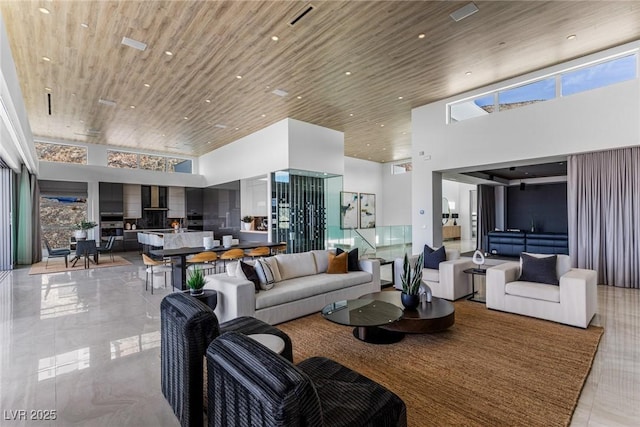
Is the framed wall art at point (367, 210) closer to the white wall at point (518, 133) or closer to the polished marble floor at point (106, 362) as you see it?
the white wall at point (518, 133)

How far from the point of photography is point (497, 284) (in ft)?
14.5

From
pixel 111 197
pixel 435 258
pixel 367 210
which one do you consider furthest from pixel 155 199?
pixel 435 258

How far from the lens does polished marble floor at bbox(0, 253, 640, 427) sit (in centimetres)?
225

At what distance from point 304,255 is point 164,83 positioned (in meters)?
4.83

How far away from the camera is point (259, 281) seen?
4117mm

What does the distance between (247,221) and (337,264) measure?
21.1 ft

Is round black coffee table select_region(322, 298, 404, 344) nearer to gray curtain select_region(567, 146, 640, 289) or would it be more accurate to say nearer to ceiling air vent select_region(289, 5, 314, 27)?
ceiling air vent select_region(289, 5, 314, 27)

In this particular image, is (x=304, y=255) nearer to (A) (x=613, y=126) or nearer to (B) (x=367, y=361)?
(B) (x=367, y=361)

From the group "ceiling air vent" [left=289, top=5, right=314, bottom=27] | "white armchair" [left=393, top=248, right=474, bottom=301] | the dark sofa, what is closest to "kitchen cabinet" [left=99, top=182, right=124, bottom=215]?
"ceiling air vent" [left=289, top=5, right=314, bottom=27]

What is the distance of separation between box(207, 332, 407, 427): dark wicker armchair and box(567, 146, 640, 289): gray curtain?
651 centimetres

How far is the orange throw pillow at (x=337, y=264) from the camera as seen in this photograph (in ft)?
16.5

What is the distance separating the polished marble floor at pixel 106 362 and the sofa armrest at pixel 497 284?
43.4 inches

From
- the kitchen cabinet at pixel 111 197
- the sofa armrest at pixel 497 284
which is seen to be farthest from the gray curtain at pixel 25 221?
the sofa armrest at pixel 497 284

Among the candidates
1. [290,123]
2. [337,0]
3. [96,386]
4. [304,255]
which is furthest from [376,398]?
[290,123]
